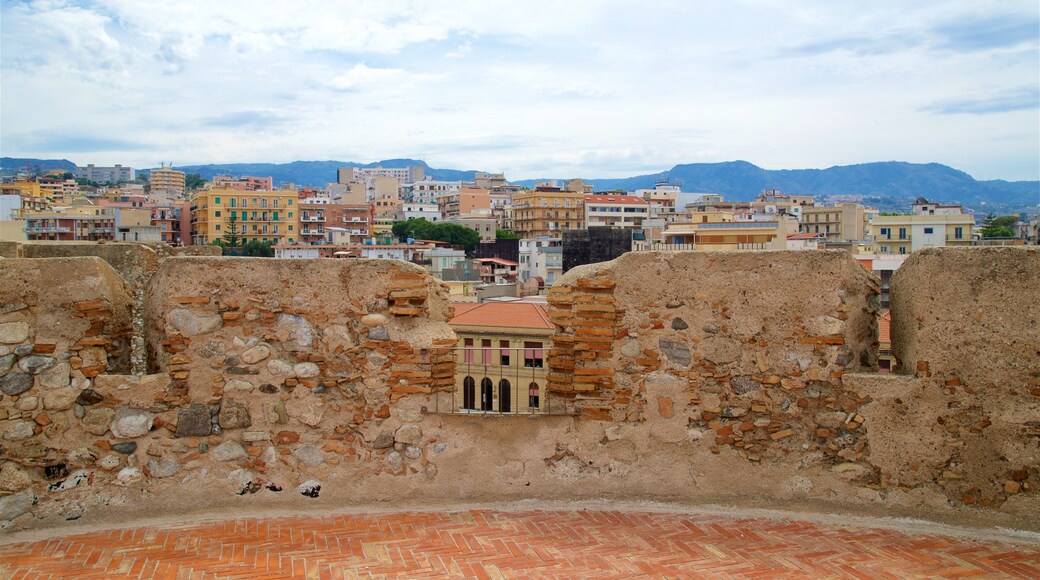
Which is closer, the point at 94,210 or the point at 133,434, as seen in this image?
the point at 133,434

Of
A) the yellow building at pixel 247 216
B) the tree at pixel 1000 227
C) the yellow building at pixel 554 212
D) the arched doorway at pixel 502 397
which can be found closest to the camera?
the arched doorway at pixel 502 397

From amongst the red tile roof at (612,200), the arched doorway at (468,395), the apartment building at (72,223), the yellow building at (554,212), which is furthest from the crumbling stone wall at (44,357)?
the red tile roof at (612,200)

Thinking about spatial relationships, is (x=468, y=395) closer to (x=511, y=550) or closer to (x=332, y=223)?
(x=511, y=550)

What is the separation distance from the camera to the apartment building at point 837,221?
102287mm

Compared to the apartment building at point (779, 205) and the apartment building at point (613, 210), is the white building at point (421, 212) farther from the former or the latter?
the apartment building at point (779, 205)

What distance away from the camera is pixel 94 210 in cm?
10819

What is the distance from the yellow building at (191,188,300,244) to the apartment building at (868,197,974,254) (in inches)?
2800

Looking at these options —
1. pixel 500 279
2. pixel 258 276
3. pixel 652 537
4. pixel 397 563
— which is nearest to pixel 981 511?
pixel 652 537

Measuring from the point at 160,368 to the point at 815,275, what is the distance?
4.65 m

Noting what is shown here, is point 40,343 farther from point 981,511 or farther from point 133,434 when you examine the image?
point 981,511

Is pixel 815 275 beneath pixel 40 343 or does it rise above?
above

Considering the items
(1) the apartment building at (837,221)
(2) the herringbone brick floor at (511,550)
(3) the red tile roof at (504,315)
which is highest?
(1) the apartment building at (837,221)

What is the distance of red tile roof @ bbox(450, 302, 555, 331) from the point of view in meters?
18.3

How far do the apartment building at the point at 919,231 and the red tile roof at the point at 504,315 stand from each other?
99.4 feet
